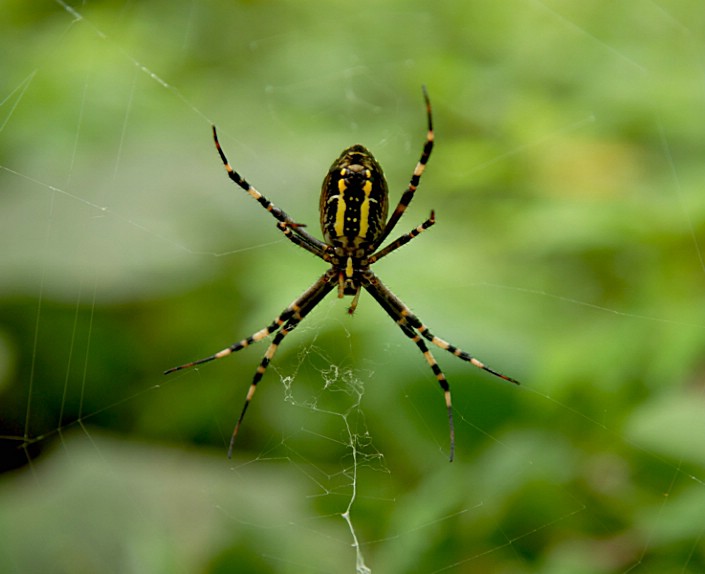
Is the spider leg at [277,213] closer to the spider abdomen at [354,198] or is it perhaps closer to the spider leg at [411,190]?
the spider abdomen at [354,198]

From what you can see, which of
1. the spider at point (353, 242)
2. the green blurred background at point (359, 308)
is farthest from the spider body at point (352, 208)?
the green blurred background at point (359, 308)

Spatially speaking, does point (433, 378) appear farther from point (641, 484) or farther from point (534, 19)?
point (534, 19)

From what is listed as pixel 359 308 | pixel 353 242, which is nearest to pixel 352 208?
pixel 353 242

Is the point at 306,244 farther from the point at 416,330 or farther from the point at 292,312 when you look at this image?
the point at 416,330

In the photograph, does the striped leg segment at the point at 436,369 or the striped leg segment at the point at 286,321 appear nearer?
the striped leg segment at the point at 436,369

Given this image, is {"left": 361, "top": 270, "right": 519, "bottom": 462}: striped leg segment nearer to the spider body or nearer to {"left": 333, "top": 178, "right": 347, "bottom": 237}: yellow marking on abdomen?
the spider body

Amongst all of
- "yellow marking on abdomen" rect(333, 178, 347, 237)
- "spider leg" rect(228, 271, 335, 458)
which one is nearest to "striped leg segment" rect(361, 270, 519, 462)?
"spider leg" rect(228, 271, 335, 458)

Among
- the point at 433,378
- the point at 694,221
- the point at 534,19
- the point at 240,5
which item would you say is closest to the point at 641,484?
the point at 433,378
